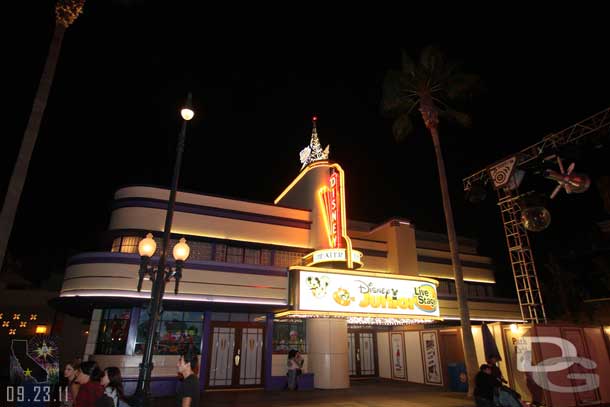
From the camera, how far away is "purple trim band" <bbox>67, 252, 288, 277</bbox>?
52.1 feet

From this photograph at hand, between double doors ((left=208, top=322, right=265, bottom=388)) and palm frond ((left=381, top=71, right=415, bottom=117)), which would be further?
double doors ((left=208, top=322, right=265, bottom=388))

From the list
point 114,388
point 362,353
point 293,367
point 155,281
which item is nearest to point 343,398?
point 293,367

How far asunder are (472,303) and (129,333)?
20.6m

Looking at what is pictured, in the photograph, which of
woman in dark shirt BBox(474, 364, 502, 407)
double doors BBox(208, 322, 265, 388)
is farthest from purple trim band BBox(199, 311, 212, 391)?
woman in dark shirt BBox(474, 364, 502, 407)

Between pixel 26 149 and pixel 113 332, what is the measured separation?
10133 millimetres

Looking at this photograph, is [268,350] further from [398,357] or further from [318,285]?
[398,357]

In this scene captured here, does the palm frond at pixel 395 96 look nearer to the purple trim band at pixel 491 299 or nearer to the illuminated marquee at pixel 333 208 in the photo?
the illuminated marquee at pixel 333 208

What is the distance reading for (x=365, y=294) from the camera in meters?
16.7

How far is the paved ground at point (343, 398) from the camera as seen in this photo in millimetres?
13670

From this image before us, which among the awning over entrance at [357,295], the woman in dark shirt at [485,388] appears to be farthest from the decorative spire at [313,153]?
the woman in dark shirt at [485,388]

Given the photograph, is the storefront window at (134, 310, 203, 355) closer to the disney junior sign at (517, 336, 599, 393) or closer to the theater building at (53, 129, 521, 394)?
the theater building at (53, 129, 521, 394)

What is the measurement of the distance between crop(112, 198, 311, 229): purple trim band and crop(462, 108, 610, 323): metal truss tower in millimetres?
9568

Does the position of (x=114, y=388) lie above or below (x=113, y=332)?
below

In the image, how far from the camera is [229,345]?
Result: 709 inches
